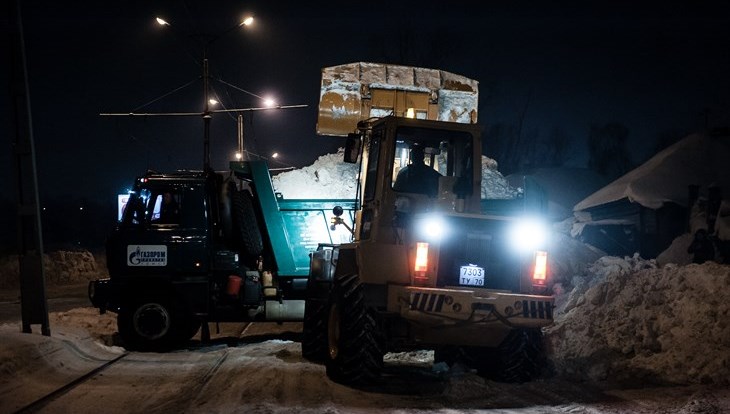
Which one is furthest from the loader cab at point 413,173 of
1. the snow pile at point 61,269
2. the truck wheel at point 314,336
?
the snow pile at point 61,269

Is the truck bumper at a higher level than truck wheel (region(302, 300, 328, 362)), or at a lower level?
higher

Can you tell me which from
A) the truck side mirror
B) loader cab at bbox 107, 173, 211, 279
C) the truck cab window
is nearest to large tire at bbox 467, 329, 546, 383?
the truck side mirror

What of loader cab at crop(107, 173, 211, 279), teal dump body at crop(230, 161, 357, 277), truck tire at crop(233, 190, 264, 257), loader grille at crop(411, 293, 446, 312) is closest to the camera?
loader grille at crop(411, 293, 446, 312)

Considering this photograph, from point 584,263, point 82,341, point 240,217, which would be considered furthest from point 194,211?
point 584,263

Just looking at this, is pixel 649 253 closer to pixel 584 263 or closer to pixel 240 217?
pixel 584 263

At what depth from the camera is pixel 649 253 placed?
28.2m

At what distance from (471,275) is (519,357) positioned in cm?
129

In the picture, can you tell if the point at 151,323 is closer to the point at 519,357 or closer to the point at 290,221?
the point at 290,221

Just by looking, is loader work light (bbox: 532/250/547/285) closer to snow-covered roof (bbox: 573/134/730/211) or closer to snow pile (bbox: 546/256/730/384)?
snow pile (bbox: 546/256/730/384)

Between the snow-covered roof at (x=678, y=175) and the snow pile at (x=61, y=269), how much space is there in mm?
24646

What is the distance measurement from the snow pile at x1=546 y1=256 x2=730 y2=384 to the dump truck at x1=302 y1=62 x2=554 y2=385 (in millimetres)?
1260

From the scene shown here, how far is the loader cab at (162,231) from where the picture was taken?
13297 millimetres

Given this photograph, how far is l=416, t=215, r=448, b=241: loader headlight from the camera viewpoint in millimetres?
9195

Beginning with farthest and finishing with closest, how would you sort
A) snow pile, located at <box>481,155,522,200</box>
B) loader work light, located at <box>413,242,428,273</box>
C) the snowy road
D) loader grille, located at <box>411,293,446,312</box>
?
snow pile, located at <box>481,155,522,200</box> → loader work light, located at <box>413,242,428,273</box> → loader grille, located at <box>411,293,446,312</box> → the snowy road
